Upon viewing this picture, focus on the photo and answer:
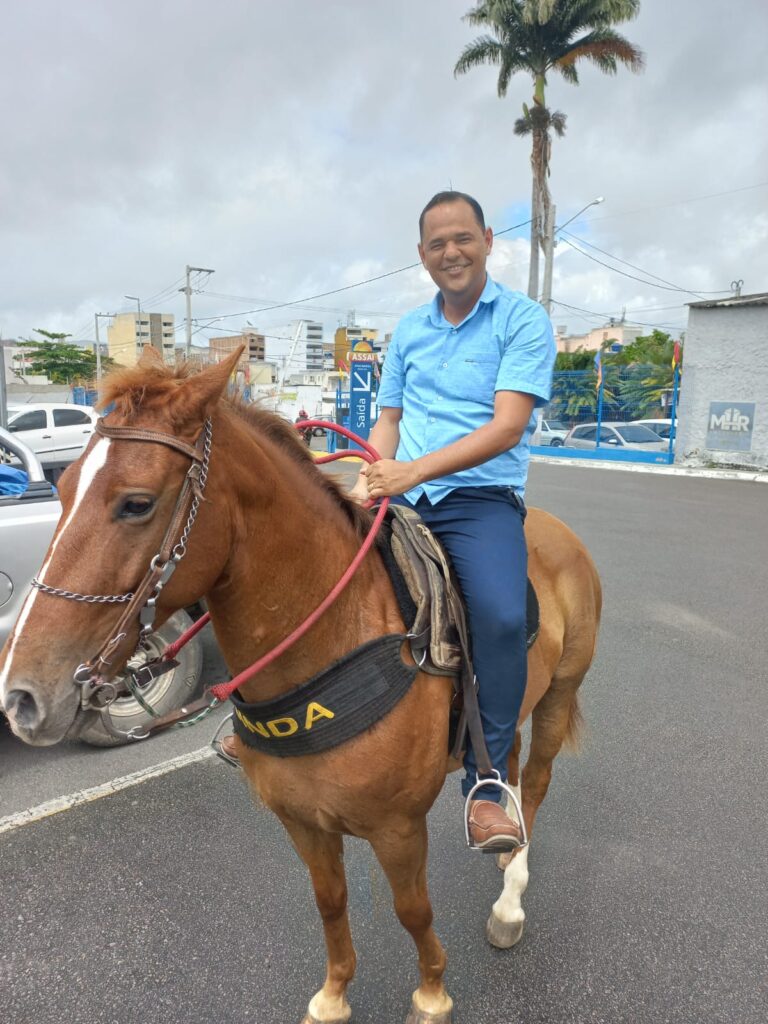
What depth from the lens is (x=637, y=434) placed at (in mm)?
19391

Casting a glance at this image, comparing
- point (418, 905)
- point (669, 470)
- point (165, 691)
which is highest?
point (669, 470)

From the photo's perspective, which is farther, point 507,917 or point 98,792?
point 98,792

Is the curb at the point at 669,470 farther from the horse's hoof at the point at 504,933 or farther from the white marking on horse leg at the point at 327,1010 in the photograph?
the white marking on horse leg at the point at 327,1010

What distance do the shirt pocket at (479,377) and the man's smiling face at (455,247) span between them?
9.3 inches

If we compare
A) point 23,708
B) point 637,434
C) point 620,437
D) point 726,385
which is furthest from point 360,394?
point 23,708

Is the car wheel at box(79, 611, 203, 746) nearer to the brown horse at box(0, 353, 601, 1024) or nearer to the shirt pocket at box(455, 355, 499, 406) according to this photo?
the brown horse at box(0, 353, 601, 1024)

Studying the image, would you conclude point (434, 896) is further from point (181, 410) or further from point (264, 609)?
point (181, 410)

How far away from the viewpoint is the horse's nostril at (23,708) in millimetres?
1220

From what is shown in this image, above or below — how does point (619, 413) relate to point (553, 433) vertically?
above

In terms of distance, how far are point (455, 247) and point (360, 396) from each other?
16.8 meters

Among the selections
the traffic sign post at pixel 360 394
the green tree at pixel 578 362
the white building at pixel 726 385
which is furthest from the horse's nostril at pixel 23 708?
the green tree at pixel 578 362

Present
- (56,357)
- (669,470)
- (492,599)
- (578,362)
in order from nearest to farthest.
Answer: (492,599) → (669,470) → (578,362) → (56,357)

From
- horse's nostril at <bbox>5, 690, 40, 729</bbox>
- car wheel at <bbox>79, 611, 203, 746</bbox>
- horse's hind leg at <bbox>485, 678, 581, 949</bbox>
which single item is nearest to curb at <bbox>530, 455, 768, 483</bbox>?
horse's hind leg at <bbox>485, 678, 581, 949</bbox>

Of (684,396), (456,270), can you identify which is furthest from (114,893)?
(684,396)
